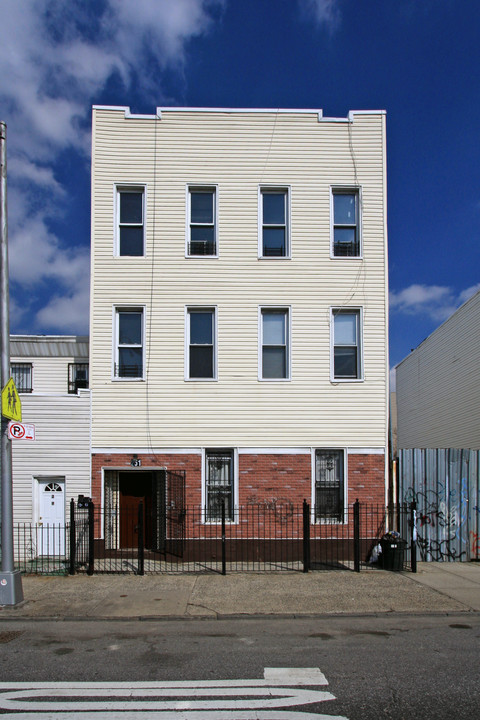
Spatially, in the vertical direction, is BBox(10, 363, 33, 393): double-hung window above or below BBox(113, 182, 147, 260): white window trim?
below

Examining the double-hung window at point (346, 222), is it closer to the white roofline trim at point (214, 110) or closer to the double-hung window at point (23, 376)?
the white roofline trim at point (214, 110)

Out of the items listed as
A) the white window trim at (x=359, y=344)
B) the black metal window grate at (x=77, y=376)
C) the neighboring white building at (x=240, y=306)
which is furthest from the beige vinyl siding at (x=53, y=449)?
the white window trim at (x=359, y=344)

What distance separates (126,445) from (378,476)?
6.10 meters

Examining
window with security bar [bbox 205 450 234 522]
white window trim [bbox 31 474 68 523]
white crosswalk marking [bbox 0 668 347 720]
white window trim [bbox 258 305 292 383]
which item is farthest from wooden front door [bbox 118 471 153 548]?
white crosswalk marking [bbox 0 668 347 720]

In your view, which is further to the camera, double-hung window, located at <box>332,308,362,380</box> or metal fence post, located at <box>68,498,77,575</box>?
double-hung window, located at <box>332,308,362,380</box>

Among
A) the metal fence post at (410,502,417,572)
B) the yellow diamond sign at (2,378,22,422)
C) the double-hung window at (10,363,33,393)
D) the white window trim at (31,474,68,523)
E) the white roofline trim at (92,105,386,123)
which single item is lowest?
the metal fence post at (410,502,417,572)

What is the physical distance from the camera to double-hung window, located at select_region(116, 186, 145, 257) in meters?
14.6

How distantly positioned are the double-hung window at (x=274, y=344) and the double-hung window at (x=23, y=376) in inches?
264

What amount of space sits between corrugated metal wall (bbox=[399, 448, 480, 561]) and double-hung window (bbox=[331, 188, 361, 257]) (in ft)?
17.8

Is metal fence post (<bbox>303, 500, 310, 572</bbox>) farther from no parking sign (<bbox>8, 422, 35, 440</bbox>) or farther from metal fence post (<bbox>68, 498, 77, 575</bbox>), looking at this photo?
no parking sign (<bbox>8, 422, 35, 440</bbox>)

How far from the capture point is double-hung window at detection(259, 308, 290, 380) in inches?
565

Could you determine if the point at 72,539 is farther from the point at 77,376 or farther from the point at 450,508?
the point at 450,508

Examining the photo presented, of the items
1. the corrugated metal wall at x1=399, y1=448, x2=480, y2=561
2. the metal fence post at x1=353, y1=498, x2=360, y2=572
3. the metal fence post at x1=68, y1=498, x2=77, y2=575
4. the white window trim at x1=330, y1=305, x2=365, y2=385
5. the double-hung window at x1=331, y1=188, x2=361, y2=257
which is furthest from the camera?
the double-hung window at x1=331, y1=188, x2=361, y2=257

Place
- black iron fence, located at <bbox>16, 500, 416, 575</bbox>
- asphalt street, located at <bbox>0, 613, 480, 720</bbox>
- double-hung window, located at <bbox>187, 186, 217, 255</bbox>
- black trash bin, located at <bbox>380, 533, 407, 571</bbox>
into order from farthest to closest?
double-hung window, located at <bbox>187, 186, 217, 255</bbox>
black iron fence, located at <bbox>16, 500, 416, 575</bbox>
black trash bin, located at <bbox>380, 533, 407, 571</bbox>
asphalt street, located at <bbox>0, 613, 480, 720</bbox>
